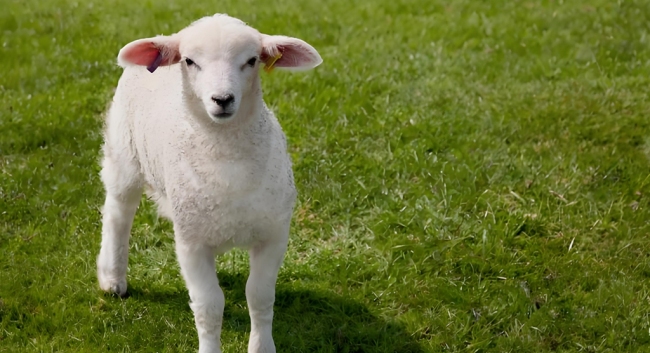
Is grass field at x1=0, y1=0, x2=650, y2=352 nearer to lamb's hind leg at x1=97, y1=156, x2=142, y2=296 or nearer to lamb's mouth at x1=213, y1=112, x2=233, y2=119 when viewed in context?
lamb's hind leg at x1=97, y1=156, x2=142, y2=296

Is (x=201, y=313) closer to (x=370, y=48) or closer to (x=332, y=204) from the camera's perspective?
(x=332, y=204)

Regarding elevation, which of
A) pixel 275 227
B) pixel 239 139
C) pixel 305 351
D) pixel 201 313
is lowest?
pixel 305 351

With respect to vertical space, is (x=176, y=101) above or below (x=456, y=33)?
above

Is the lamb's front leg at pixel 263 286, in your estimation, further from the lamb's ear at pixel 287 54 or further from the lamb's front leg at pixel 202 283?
the lamb's ear at pixel 287 54

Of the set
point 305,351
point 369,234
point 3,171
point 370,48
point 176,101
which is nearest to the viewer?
point 176,101

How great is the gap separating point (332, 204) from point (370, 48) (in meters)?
3.08

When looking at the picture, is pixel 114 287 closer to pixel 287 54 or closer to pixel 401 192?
pixel 287 54

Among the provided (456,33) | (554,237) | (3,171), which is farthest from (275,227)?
(456,33)

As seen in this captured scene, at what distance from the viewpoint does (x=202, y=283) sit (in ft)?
14.5

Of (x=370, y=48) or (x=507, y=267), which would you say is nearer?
(x=507, y=267)

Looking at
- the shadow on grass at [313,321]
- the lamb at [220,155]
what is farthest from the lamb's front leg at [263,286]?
the shadow on grass at [313,321]

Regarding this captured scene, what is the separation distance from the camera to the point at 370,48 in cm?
903

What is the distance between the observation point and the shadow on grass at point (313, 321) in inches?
199

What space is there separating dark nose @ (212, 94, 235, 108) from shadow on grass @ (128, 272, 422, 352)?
1756 millimetres
